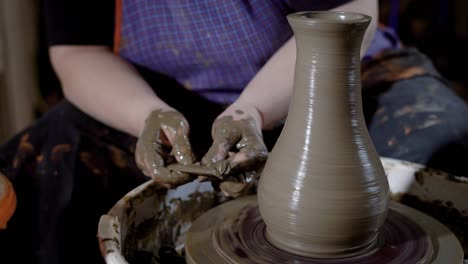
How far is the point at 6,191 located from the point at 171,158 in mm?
271

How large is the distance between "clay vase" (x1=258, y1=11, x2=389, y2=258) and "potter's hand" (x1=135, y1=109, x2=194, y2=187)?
0.20 meters

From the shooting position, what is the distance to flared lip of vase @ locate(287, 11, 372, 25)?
785 millimetres

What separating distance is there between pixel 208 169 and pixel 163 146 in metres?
0.16

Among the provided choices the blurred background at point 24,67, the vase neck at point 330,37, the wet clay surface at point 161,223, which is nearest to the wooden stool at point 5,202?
the wet clay surface at point 161,223

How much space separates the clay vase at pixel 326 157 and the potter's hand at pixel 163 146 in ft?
0.65

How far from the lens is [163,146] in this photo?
1070 mm

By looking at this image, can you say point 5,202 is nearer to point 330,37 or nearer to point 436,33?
point 330,37

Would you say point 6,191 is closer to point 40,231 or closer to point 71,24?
point 40,231

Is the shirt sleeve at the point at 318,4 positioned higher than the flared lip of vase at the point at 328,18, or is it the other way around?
the flared lip of vase at the point at 328,18

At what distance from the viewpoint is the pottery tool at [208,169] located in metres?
0.94

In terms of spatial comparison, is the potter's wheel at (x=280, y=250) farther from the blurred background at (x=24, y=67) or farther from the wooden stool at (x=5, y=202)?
the blurred background at (x=24, y=67)

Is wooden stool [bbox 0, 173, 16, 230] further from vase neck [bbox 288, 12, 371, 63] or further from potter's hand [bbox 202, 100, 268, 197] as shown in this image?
vase neck [bbox 288, 12, 371, 63]

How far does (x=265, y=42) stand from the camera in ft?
4.20

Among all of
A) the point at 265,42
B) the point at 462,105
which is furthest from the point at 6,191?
the point at 462,105
